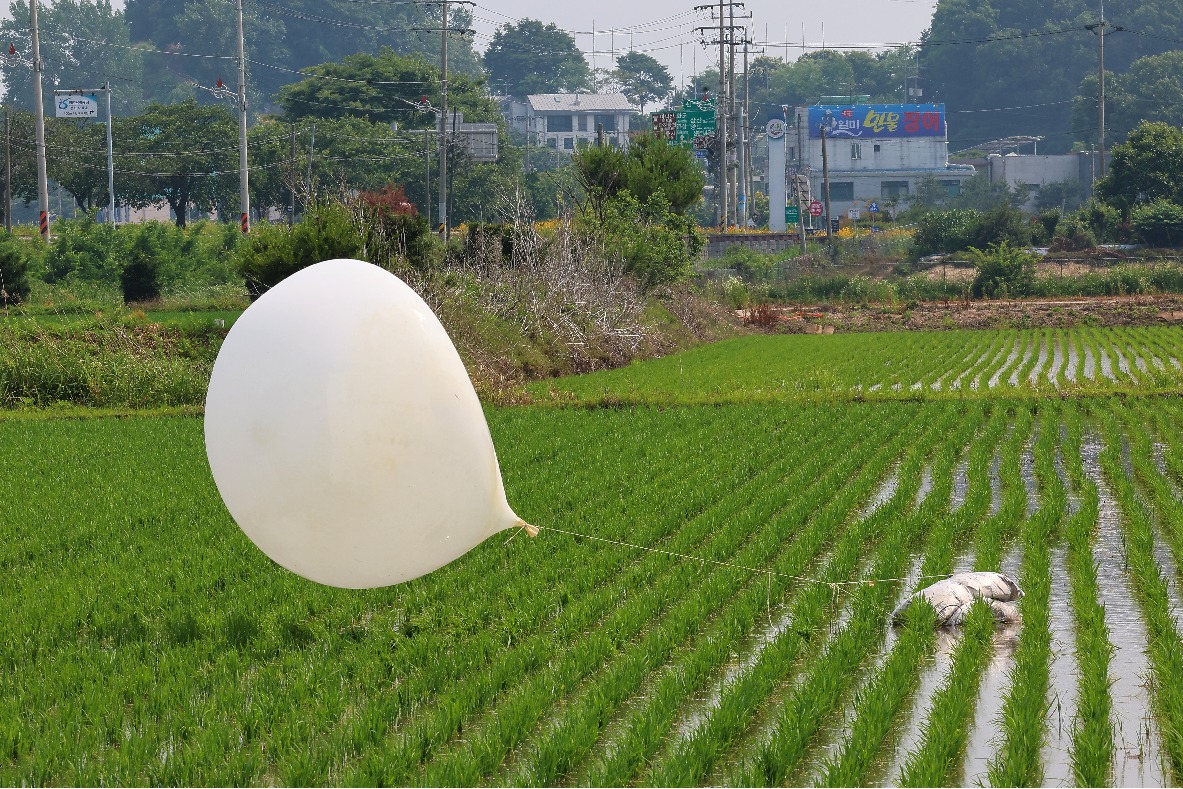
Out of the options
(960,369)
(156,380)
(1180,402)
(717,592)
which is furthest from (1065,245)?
(717,592)


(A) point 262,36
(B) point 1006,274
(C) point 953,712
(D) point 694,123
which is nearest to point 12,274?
(C) point 953,712

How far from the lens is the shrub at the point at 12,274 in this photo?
30.2 meters

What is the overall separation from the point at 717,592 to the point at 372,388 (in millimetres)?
3275

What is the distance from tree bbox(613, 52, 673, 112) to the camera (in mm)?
141875

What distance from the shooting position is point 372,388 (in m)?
6.33

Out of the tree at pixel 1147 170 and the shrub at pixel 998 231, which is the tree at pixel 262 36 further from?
the shrub at pixel 998 231

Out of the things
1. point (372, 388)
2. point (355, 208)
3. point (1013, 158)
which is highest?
point (1013, 158)

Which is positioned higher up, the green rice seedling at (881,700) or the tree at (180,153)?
the tree at (180,153)

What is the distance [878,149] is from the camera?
96.8 m

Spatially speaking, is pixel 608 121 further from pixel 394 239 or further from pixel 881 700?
pixel 881 700

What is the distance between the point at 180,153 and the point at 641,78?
83.8 metres

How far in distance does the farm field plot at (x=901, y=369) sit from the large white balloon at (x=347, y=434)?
533 inches

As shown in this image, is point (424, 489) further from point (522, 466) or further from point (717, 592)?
point (522, 466)

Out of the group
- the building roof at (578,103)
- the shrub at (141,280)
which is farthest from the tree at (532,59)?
the shrub at (141,280)
